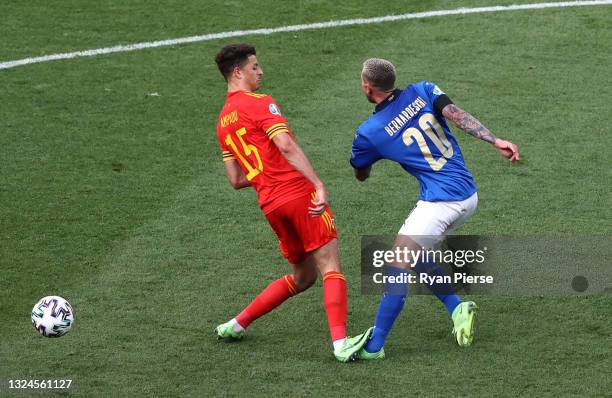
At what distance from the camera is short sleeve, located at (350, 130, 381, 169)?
768 centimetres

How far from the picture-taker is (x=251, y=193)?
34.5 ft

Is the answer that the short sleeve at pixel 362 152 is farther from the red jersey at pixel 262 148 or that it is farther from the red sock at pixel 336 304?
the red sock at pixel 336 304

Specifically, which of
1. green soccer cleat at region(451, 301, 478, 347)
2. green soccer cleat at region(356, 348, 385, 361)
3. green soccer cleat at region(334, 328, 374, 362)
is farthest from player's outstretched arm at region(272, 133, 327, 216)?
green soccer cleat at region(451, 301, 478, 347)

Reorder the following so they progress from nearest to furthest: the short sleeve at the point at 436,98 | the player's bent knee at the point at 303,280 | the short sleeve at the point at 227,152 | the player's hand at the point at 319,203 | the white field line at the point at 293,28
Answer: the player's hand at the point at 319,203 < the short sleeve at the point at 436,98 < the short sleeve at the point at 227,152 < the player's bent knee at the point at 303,280 < the white field line at the point at 293,28

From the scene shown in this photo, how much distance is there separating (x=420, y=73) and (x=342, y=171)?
2334 millimetres

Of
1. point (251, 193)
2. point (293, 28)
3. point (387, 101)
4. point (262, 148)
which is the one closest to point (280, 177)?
point (262, 148)

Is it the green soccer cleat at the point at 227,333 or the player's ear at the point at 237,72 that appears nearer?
the player's ear at the point at 237,72

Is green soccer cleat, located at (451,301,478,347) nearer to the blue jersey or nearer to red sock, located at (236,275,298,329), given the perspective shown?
the blue jersey

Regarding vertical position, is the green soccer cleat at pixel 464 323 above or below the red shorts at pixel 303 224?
below

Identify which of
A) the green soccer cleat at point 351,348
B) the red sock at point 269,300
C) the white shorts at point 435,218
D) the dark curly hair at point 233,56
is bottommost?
the green soccer cleat at point 351,348

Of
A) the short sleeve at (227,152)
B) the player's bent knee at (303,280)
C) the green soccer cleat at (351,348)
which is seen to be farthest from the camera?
the player's bent knee at (303,280)

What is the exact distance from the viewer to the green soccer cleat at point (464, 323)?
25.2 feet

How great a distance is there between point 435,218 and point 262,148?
120 cm

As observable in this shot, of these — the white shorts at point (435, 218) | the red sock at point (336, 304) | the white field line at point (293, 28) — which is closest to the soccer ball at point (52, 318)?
the red sock at point (336, 304)
